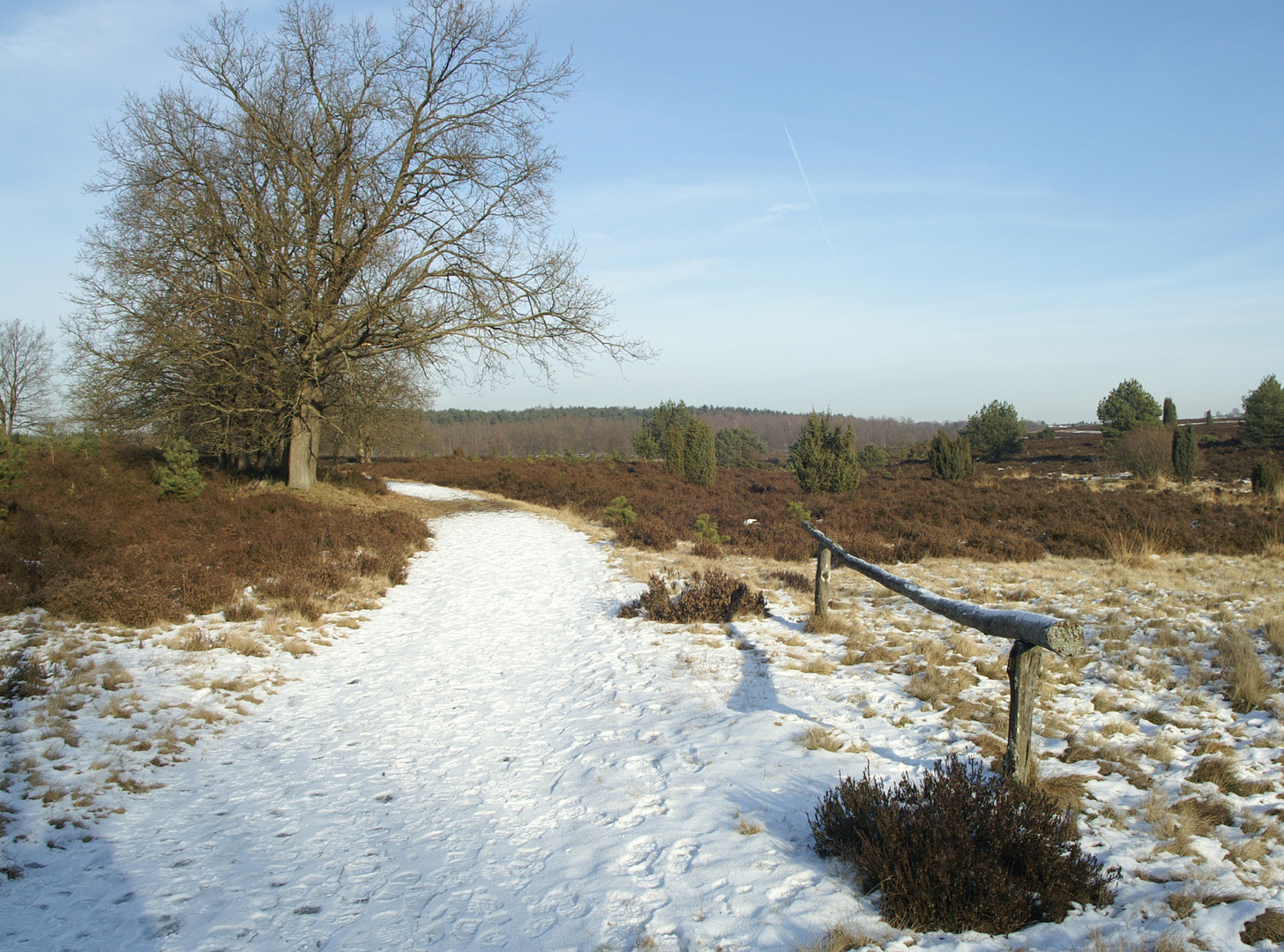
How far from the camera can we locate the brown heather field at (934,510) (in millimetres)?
12070

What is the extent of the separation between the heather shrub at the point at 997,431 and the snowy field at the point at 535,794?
35551mm

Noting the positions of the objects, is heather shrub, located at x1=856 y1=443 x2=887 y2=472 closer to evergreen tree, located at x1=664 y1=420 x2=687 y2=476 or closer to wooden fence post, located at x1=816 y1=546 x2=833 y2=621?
evergreen tree, located at x1=664 y1=420 x2=687 y2=476

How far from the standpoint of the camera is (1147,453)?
25781 mm

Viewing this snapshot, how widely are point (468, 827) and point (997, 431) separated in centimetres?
4210

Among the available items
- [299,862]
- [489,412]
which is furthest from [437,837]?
[489,412]

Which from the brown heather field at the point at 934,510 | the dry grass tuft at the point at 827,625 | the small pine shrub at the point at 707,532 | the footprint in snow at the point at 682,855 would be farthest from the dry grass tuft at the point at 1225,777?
the small pine shrub at the point at 707,532

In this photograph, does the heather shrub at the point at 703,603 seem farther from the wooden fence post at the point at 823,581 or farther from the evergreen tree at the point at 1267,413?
the evergreen tree at the point at 1267,413

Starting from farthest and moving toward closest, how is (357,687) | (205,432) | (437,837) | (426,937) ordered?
1. (205,432)
2. (357,687)
3. (437,837)
4. (426,937)

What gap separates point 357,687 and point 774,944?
4755 millimetres

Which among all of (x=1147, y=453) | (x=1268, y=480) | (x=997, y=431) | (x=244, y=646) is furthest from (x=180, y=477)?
(x=997, y=431)

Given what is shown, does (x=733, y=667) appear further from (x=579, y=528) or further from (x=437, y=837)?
(x=579, y=528)

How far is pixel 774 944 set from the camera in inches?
101

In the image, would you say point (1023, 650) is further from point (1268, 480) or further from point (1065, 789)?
point (1268, 480)

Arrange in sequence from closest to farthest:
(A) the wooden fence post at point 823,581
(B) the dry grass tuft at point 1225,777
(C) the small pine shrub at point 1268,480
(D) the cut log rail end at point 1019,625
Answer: (D) the cut log rail end at point 1019,625 < (B) the dry grass tuft at point 1225,777 < (A) the wooden fence post at point 823,581 < (C) the small pine shrub at point 1268,480
